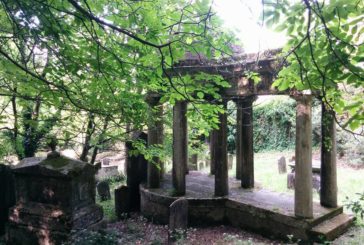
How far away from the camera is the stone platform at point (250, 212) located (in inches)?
271

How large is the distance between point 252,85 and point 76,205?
491 centimetres

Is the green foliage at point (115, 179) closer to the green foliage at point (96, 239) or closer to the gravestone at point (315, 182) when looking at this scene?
the gravestone at point (315, 182)

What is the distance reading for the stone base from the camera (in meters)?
6.29

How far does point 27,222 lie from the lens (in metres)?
6.60

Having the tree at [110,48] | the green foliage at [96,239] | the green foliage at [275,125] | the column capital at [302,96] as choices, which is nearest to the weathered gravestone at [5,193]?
the green foliage at [96,239]

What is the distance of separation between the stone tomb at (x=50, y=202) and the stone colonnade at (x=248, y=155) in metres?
1.98

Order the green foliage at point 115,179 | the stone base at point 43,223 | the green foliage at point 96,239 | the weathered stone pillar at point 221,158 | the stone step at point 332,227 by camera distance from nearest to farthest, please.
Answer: the green foliage at point 96,239 < the stone base at point 43,223 < the stone step at point 332,227 < the weathered stone pillar at point 221,158 < the green foliage at point 115,179

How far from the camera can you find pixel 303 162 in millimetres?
6945

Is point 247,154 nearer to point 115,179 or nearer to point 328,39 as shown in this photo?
point 328,39

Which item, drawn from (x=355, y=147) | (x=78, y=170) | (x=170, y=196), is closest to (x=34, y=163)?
(x=78, y=170)

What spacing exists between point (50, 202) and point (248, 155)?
585cm

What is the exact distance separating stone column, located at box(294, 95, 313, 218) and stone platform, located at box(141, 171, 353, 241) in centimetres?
27

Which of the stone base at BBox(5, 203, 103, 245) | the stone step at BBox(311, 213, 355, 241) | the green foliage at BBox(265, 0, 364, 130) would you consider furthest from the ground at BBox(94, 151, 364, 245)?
the green foliage at BBox(265, 0, 364, 130)

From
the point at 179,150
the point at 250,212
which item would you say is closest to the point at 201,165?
the point at 179,150
